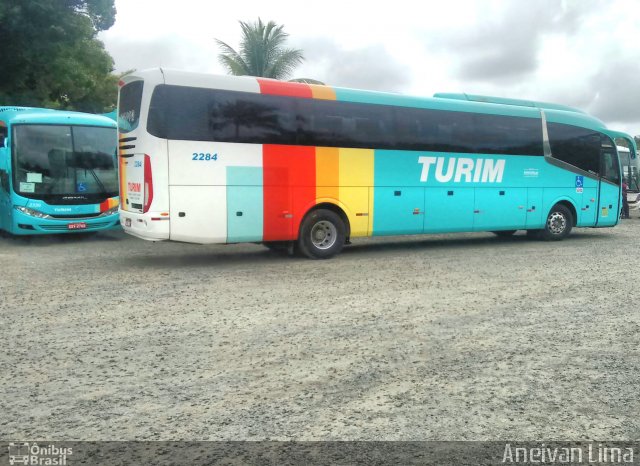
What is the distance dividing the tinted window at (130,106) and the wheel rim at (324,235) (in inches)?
147

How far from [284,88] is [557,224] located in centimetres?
805

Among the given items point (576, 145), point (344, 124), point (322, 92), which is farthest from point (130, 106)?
point (576, 145)

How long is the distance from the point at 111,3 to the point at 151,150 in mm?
14150

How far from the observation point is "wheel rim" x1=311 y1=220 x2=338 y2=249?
1103 centimetres

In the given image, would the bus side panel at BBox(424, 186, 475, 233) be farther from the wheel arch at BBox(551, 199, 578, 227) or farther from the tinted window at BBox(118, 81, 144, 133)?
the tinted window at BBox(118, 81, 144, 133)

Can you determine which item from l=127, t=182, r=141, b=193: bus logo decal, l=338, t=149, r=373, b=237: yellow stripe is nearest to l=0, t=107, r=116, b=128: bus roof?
l=127, t=182, r=141, b=193: bus logo decal

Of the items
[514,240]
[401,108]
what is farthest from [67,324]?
[514,240]

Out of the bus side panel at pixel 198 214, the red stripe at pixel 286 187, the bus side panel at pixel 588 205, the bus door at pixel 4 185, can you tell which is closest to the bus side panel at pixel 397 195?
the red stripe at pixel 286 187

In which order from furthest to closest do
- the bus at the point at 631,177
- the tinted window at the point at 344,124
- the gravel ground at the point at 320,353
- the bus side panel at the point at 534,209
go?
the bus at the point at 631,177 < the bus side panel at the point at 534,209 < the tinted window at the point at 344,124 < the gravel ground at the point at 320,353

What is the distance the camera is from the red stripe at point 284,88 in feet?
33.8

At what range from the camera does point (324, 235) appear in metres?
11.1

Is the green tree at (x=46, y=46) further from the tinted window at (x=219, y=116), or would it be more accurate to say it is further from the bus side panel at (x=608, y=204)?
the bus side panel at (x=608, y=204)

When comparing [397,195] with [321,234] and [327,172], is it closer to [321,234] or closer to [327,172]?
[327,172]

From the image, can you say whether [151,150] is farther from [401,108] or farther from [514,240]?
[514,240]
